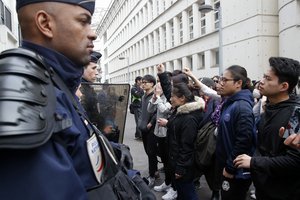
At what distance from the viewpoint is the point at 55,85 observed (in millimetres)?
1148

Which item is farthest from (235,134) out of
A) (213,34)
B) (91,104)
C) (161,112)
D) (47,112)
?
(213,34)

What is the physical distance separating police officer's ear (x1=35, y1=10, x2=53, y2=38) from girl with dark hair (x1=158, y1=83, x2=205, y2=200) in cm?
293

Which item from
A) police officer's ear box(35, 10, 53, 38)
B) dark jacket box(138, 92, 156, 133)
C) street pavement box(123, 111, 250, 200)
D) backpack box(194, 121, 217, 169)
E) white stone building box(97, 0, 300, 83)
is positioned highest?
white stone building box(97, 0, 300, 83)

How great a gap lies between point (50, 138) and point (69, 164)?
0.10 m

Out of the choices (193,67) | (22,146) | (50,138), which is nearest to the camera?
(22,146)

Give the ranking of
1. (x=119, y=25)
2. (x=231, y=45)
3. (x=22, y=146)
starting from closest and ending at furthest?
(x=22, y=146)
(x=231, y=45)
(x=119, y=25)

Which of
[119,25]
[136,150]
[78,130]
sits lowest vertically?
[136,150]

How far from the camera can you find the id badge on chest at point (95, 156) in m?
1.14

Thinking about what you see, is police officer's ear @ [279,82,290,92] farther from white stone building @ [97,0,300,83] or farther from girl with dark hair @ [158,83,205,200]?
white stone building @ [97,0,300,83]

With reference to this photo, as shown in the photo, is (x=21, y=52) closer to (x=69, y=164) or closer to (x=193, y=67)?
(x=69, y=164)

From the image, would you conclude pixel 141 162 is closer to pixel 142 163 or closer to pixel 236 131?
pixel 142 163

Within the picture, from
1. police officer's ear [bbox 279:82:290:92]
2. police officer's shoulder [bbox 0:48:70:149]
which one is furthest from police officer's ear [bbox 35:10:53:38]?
police officer's ear [bbox 279:82:290:92]

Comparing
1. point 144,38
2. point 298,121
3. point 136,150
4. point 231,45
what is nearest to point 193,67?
point 231,45

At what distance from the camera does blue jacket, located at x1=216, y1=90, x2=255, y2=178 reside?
3270mm
